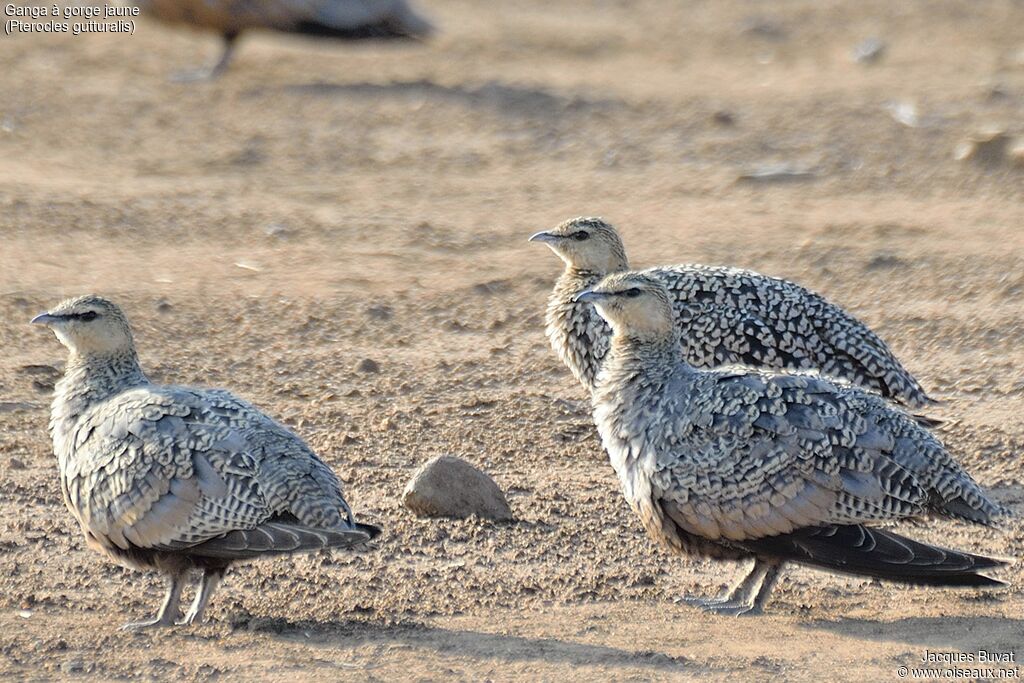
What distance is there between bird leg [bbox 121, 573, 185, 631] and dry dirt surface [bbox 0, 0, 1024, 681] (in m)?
0.09

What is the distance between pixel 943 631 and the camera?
21.7ft

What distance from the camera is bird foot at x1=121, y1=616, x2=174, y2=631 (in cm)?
652

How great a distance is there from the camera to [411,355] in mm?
10562

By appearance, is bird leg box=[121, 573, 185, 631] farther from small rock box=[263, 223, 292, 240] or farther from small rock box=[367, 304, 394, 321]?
small rock box=[263, 223, 292, 240]

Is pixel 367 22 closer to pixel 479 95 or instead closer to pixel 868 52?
pixel 479 95

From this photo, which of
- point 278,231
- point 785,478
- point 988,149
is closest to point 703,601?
point 785,478

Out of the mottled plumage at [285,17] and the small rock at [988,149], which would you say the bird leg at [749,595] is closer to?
the small rock at [988,149]

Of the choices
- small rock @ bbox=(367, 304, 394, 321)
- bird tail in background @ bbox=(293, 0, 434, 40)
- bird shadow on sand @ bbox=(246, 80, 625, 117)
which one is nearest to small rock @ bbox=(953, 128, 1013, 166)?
bird shadow on sand @ bbox=(246, 80, 625, 117)

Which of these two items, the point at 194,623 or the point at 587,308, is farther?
the point at 587,308

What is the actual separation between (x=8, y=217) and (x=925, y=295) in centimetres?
699

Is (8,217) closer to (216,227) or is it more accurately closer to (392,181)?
(216,227)

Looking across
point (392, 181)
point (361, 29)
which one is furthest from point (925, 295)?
point (361, 29)

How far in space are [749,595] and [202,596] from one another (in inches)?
88.4

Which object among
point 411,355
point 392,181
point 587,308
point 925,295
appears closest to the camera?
point 587,308
